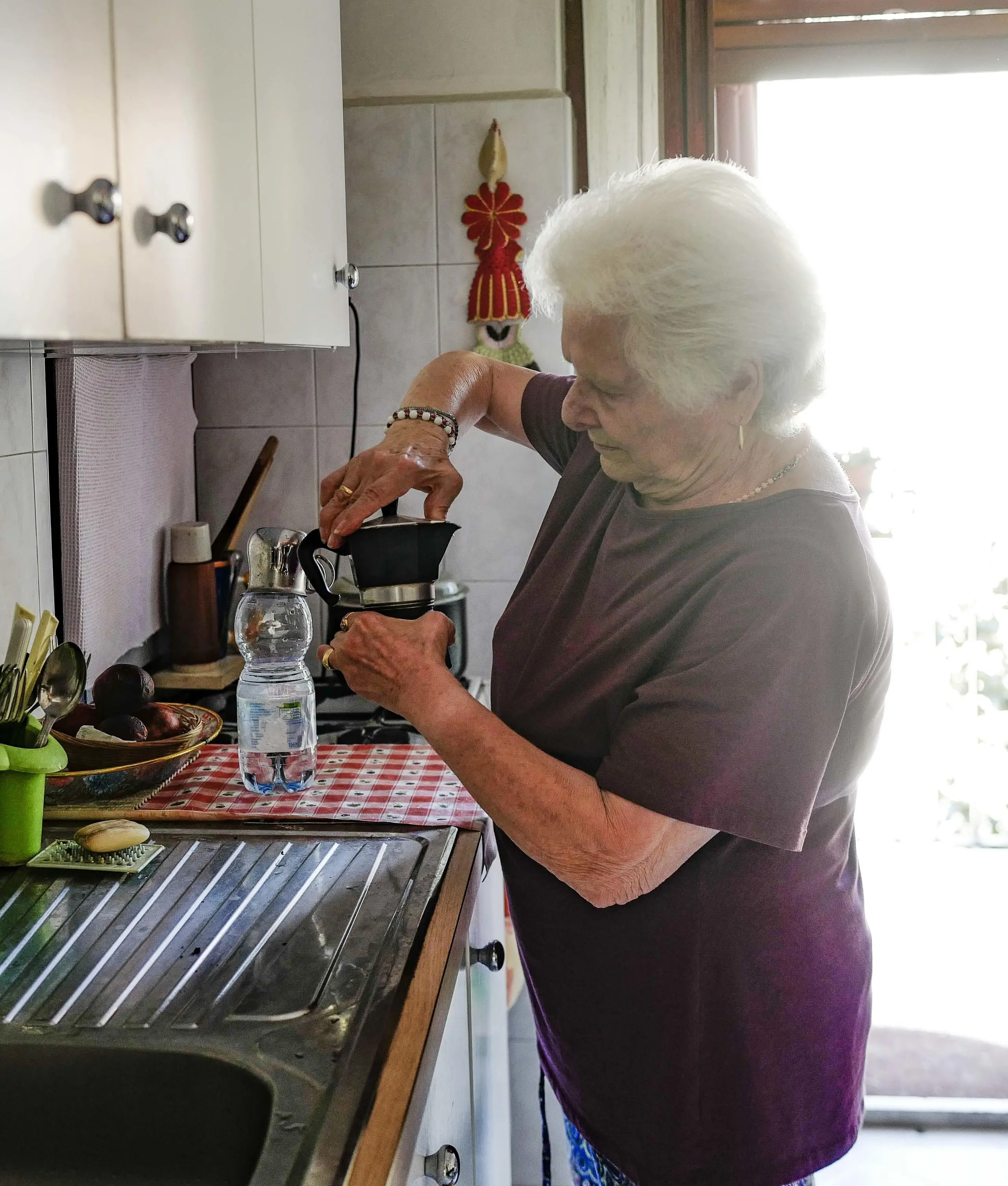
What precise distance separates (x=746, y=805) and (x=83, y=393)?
3.93 feet

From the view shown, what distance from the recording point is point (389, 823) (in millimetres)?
1394

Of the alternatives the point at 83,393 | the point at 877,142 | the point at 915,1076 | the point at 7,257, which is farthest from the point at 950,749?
the point at 7,257

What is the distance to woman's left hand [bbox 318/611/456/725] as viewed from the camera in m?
1.11

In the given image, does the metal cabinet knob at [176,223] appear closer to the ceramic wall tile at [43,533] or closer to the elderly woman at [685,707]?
the elderly woman at [685,707]

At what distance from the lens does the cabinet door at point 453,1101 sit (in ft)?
3.10

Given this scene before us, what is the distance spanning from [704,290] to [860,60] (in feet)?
4.72

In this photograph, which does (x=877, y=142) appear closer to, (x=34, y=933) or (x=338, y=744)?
(x=338, y=744)

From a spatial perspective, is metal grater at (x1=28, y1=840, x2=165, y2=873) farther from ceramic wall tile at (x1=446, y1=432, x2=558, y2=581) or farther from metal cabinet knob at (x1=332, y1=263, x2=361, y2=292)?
ceramic wall tile at (x1=446, y1=432, x2=558, y2=581)

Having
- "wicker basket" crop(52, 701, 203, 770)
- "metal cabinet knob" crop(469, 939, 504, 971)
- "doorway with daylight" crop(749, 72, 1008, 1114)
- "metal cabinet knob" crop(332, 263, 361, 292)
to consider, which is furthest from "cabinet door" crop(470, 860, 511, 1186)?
"doorway with daylight" crop(749, 72, 1008, 1114)

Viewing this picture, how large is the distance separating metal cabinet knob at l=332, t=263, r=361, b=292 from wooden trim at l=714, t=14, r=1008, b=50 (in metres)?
0.85

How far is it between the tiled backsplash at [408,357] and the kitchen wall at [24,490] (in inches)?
25.6

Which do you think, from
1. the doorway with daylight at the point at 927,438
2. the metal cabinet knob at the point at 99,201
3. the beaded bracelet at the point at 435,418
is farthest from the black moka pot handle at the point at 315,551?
the doorway with daylight at the point at 927,438

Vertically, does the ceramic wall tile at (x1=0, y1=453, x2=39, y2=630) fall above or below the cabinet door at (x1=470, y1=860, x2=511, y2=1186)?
above

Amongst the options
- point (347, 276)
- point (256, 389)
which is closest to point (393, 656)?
point (347, 276)
